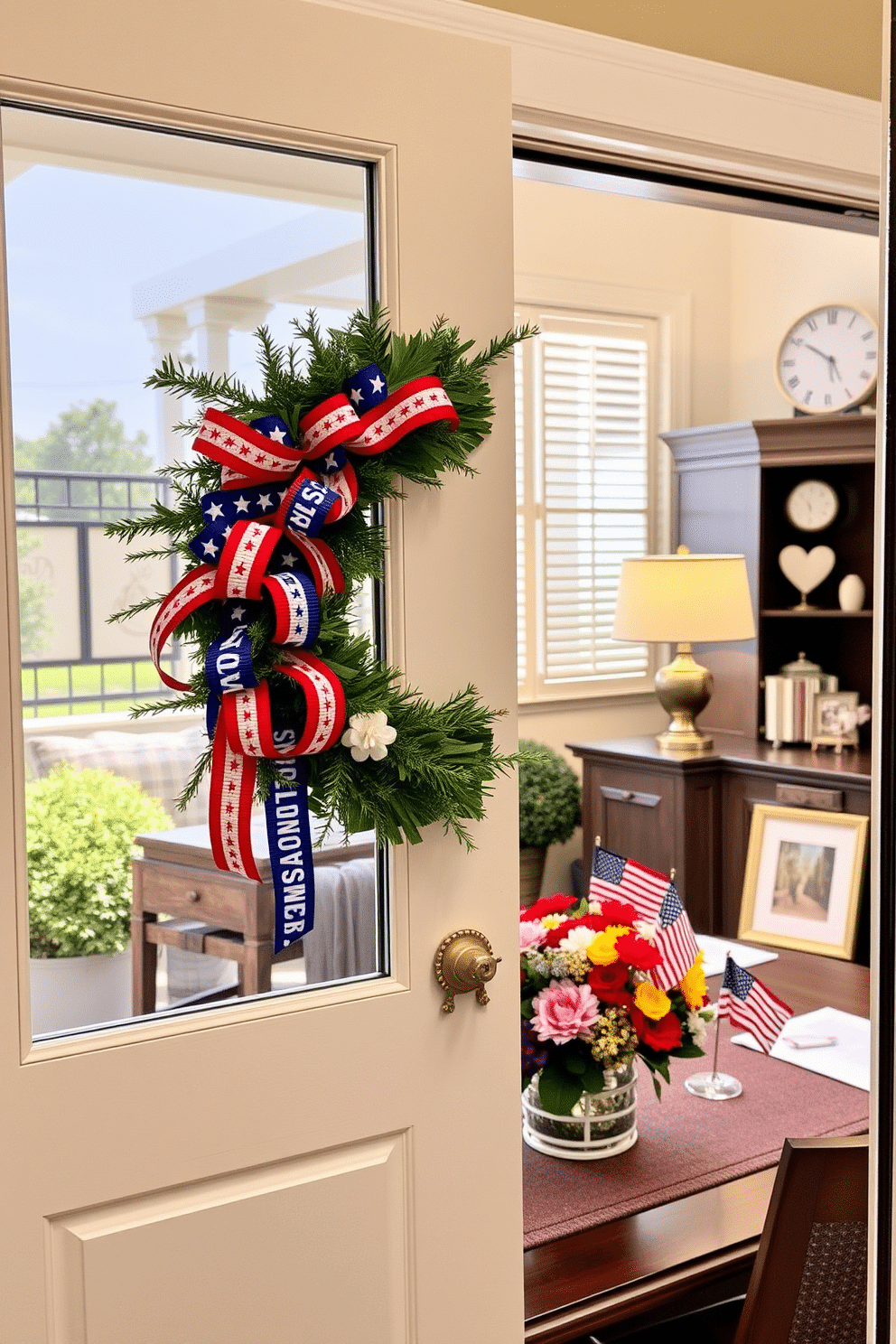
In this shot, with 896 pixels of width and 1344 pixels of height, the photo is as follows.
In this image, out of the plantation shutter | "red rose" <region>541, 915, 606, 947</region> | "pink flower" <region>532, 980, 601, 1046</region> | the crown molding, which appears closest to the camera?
the crown molding

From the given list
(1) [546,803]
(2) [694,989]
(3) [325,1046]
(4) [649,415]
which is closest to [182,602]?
(3) [325,1046]

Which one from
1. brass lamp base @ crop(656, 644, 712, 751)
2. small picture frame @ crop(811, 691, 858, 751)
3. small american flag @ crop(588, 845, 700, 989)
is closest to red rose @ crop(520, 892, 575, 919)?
small american flag @ crop(588, 845, 700, 989)

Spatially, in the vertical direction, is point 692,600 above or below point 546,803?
above

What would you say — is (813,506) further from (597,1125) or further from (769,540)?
(597,1125)

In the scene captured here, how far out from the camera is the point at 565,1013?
1678 mm

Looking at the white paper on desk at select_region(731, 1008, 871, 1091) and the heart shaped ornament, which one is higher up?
the heart shaped ornament

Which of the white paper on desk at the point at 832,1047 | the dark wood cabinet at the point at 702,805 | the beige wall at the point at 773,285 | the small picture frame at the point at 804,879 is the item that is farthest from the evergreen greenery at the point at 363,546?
the beige wall at the point at 773,285

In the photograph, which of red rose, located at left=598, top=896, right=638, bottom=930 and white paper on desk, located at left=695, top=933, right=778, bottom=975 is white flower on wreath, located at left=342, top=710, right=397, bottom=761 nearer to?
red rose, located at left=598, top=896, right=638, bottom=930

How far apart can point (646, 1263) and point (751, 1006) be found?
1.46 ft

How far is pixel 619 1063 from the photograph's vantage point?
1692 mm

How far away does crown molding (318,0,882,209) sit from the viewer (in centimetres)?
154

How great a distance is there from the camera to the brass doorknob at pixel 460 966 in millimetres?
1447

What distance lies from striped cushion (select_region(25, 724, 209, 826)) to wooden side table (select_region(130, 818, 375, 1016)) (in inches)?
1.0

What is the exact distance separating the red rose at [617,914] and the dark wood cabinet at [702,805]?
2431 mm
